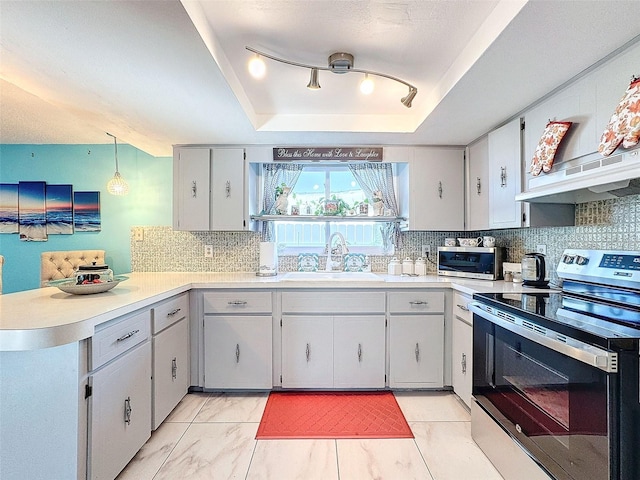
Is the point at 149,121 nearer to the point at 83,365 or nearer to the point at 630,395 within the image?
the point at 83,365

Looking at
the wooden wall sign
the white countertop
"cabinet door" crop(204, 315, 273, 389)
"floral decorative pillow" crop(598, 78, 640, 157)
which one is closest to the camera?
the white countertop

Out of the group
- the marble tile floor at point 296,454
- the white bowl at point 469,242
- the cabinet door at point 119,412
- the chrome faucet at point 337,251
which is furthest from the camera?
the chrome faucet at point 337,251

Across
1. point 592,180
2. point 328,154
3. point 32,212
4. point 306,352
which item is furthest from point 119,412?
point 32,212

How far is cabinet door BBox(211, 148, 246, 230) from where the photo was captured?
9.37ft

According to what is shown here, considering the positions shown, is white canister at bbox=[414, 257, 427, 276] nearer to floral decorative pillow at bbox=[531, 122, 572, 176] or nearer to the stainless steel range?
the stainless steel range

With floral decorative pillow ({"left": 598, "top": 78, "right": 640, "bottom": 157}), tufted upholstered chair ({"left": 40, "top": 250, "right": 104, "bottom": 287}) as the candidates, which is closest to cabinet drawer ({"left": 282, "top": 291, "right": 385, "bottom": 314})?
floral decorative pillow ({"left": 598, "top": 78, "right": 640, "bottom": 157})

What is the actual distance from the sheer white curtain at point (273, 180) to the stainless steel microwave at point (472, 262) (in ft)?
4.97

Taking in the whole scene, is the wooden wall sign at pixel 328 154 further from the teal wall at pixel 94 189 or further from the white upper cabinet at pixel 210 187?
the teal wall at pixel 94 189

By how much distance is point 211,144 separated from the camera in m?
2.86

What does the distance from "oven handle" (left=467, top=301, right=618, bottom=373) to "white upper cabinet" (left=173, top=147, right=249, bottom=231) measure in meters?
2.15

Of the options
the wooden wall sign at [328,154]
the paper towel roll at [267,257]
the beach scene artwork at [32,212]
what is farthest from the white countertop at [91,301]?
the beach scene artwork at [32,212]

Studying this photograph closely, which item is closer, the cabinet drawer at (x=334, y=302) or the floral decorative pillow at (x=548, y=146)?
the floral decorative pillow at (x=548, y=146)

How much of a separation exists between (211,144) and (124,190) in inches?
34.0

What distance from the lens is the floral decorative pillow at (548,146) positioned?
5.61 feet
